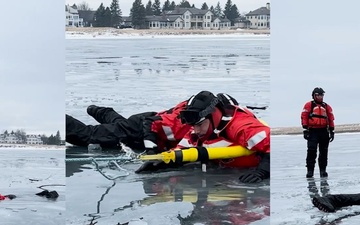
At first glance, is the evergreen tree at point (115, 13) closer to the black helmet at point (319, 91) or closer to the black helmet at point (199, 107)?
the black helmet at point (199, 107)

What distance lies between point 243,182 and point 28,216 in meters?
1.06

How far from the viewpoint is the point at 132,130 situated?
483 centimetres

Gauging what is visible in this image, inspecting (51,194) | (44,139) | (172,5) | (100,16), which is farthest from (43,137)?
(172,5)

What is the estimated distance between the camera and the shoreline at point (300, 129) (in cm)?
396

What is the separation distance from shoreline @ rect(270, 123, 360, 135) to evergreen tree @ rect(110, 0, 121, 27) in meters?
0.87

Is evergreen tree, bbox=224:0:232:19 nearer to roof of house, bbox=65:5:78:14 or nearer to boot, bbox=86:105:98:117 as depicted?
roof of house, bbox=65:5:78:14

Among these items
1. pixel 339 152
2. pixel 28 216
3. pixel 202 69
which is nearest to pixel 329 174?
pixel 339 152

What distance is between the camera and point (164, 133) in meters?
4.69

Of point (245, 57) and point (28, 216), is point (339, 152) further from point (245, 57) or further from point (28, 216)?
point (28, 216)

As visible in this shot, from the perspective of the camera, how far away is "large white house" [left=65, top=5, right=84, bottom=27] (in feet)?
13.2

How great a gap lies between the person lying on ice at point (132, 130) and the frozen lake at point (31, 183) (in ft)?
1.35

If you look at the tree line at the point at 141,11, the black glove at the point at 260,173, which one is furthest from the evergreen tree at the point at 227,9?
the black glove at the point at 260,173

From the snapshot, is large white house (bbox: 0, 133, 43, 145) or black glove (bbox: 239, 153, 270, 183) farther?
black glove (bbox: 239, 153, 270, 183)

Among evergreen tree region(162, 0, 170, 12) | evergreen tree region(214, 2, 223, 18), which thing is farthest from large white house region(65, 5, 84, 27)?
evergreen tree region(214, 2, 223, 18)
